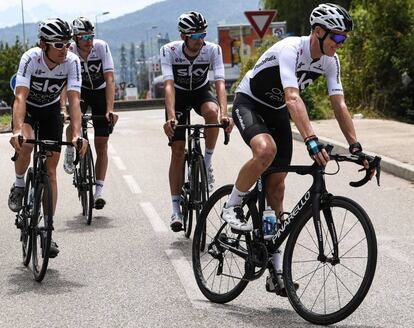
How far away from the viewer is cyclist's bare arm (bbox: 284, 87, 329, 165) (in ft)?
16.8

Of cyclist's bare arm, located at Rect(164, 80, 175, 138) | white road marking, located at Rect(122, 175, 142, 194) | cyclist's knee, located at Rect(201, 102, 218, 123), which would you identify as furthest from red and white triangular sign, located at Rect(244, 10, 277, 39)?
cyclist's bare arm, located at Rect(164, 80, 175, 138)

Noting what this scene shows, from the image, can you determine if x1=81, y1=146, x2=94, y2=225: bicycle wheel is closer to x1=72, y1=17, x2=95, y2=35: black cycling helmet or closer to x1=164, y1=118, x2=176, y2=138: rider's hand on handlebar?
x1=72, y1=17, x2=95, y2=35: black cycling helmet

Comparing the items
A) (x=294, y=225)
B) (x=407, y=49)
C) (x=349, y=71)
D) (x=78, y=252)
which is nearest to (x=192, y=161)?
(x=78, y=252)

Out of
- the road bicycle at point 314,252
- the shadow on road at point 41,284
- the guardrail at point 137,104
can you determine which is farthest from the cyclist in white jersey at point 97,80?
the guardrail at point 137,104

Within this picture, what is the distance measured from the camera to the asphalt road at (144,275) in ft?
18.7

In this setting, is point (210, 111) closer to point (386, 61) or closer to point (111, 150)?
point (111, 150)

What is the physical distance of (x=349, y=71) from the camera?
23.8m

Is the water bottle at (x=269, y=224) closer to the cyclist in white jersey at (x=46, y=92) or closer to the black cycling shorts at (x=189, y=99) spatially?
the cyclist in white jersey at (x=46, y=92)

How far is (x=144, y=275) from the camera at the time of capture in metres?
6.99

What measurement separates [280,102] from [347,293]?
1.54 m

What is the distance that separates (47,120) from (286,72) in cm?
287

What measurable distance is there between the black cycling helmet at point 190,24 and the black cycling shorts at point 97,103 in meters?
2.28

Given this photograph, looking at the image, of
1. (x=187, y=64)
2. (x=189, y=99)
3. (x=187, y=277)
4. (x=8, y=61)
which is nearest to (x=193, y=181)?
(x=189, y=99)

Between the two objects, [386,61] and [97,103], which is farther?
[386,61]
